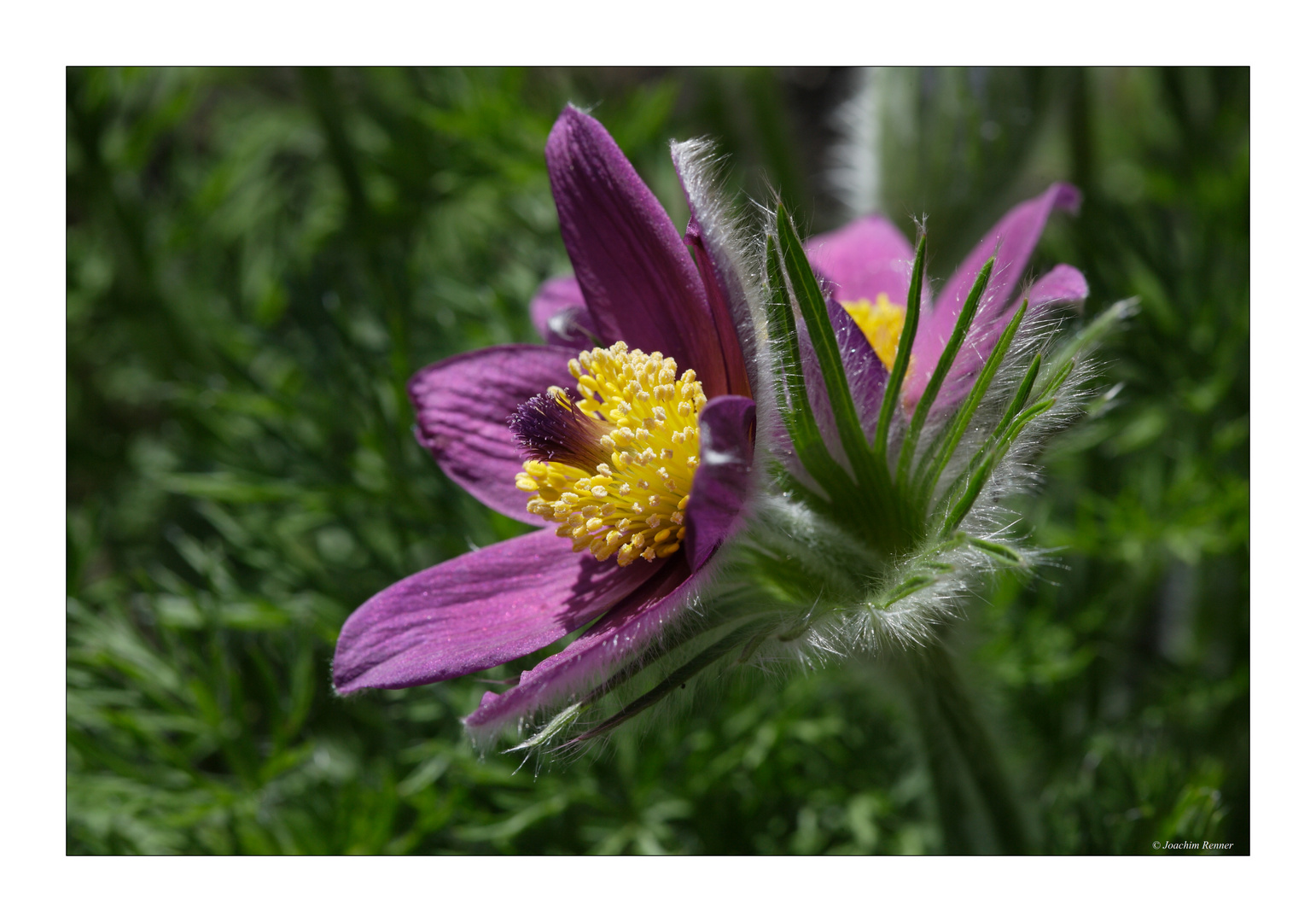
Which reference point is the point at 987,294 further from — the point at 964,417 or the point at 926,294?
the point at 964,417

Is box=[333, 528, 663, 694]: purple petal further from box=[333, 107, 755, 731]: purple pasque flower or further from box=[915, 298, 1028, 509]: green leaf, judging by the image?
box=[915, 298, 1028, 509]: green leaf

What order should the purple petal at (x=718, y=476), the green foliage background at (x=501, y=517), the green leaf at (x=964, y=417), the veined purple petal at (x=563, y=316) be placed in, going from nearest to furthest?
the purple petal at (x=718, y=476) < the green leaf at (x=964, y=417) < the veined purple petal at (x=563, y=316) < the green foliage background at (x=501, y=517)

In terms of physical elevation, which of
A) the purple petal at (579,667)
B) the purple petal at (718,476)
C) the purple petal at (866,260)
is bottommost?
the purple petal at (579,667)

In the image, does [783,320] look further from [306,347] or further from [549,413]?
[306,347]

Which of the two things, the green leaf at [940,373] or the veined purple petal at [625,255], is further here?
the veined purple petal at [625,255]

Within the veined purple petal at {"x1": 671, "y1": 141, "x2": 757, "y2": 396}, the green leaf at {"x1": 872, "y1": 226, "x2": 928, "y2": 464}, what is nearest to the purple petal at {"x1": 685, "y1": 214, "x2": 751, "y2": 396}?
the veined purple petal at {"x1": 671, "y1": 141, "x2": 757, "y2": 396}

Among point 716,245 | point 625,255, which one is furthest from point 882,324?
point 716,245

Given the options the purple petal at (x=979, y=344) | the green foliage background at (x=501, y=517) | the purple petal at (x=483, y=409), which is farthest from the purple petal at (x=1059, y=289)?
the purple petal at (x=483, y=409)

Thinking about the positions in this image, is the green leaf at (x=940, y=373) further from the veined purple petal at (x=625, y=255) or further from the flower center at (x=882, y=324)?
the flower center at (x=882, y=324)
